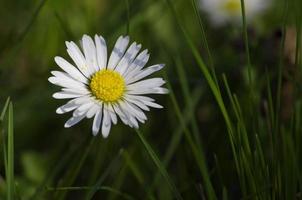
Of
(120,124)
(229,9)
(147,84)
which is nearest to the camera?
(147,84)

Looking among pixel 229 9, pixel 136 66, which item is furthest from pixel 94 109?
pixel 229 9

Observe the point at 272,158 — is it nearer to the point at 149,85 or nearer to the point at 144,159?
the point at 149,85

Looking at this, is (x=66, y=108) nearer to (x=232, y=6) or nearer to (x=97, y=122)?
(x=97, y=122)

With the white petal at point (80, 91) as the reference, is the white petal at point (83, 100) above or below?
below

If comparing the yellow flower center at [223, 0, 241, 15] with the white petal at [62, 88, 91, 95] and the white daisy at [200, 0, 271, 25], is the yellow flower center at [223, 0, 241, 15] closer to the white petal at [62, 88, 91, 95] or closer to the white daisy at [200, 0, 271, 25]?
the white daisy at [200, 0, 271, 25]

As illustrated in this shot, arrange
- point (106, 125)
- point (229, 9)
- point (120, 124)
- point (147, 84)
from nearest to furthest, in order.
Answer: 1. point (106, 125)
2. point (147, 84)
3. point (120, 124)
4. point (229, 9)

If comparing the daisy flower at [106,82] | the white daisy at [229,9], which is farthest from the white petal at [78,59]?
the white daisy at [229,9]

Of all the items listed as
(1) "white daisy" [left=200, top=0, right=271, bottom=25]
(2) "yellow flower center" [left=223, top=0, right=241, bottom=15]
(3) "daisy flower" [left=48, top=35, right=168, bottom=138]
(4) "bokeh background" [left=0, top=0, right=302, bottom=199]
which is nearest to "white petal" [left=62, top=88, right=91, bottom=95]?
(3) "daisy flower" [left=48, top=35, right=168, bottom=138]

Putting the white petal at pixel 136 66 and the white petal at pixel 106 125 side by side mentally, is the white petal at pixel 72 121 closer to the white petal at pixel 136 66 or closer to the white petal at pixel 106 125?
the white petal at pixel 106 125
